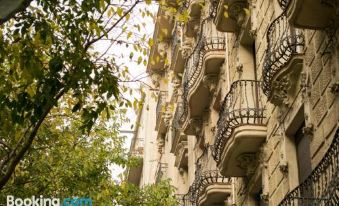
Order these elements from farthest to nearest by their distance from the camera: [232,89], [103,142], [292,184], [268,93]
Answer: [103,142] → [232,89] → [268,93] → [292,184]

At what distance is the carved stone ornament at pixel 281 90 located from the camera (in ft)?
46.0

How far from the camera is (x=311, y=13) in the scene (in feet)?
39.1

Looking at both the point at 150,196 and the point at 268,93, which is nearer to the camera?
the point at 268,93

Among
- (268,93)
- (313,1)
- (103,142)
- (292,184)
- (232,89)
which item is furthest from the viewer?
(103,142)

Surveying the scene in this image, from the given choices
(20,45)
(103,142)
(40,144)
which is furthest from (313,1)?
(103,142)

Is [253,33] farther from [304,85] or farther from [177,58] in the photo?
[177,58]

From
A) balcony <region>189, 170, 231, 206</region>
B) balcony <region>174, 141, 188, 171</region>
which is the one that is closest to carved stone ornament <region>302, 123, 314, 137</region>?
balcony <region>189, 170, 231, 206</region>

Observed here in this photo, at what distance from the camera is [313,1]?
Result: 1170 cm

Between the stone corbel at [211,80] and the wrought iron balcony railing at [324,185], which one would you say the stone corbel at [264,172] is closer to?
the wrought iron balcony railing at [324,185]

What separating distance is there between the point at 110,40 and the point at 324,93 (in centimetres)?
418

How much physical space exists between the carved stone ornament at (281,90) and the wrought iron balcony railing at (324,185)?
259 cm

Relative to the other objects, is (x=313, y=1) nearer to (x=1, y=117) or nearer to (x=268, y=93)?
(x=268, y=93)

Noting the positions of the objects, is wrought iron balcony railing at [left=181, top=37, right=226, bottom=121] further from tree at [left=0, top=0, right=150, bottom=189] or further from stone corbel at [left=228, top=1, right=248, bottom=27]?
tree at [left=0, top=0, right=150, bottom=189]

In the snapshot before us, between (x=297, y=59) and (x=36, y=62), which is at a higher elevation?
(x=297, y=59)
